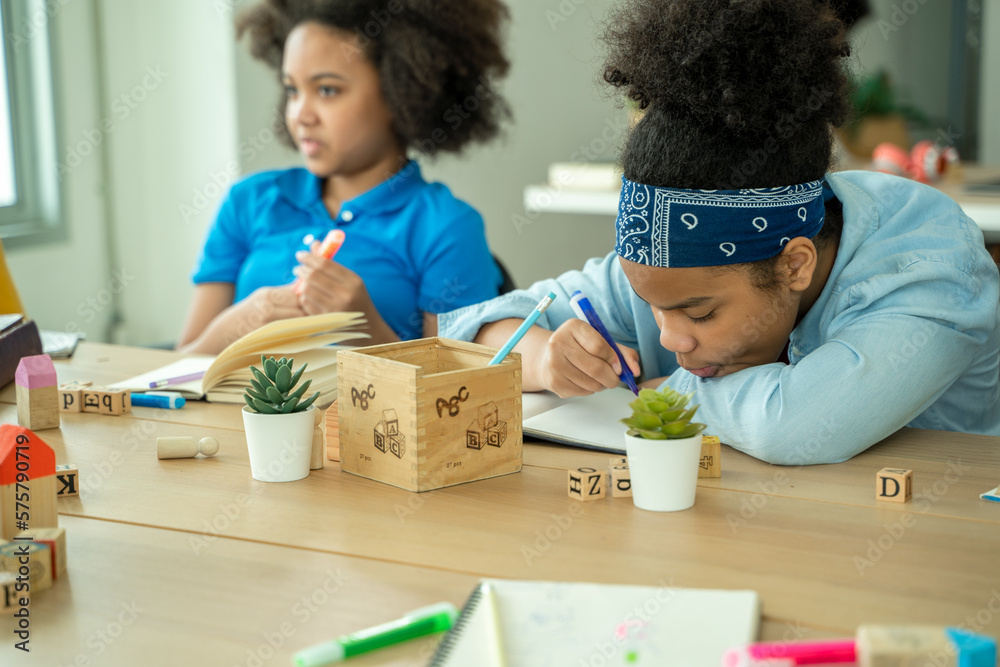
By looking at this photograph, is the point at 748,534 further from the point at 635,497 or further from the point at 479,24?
the point at 479,24

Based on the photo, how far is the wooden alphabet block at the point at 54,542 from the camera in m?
0.70

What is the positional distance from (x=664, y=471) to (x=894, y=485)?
220 mm

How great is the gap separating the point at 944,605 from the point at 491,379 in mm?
438

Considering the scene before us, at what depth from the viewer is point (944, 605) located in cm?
66

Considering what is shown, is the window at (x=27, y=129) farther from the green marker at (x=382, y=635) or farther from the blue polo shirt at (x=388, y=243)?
the green marker at (x=382, y=635)

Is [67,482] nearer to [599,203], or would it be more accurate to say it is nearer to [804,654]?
[804,654]

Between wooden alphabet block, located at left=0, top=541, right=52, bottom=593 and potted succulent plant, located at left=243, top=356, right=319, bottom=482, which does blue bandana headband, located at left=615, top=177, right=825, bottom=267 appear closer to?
potted succulent plant, located at left=243, top=356, right=319, bottom=482

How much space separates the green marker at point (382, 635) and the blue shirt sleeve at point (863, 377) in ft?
1.54

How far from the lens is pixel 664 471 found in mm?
833

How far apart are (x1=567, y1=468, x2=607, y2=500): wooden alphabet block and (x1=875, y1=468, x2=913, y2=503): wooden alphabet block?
0.25 meters

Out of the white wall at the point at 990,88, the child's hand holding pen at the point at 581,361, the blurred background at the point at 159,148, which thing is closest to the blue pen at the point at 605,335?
the child's hand holding pen at the point at 581,361

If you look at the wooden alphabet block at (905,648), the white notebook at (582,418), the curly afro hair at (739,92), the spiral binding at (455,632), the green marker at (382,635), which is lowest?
the white notebook at (582,418)

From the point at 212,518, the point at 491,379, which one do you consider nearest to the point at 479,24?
the point at 491,379

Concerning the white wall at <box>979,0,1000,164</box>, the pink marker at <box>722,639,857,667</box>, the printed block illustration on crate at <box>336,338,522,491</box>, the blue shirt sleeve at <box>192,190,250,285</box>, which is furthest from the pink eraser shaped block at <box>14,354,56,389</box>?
the white wall at <box>979,0,1000,164</box>
